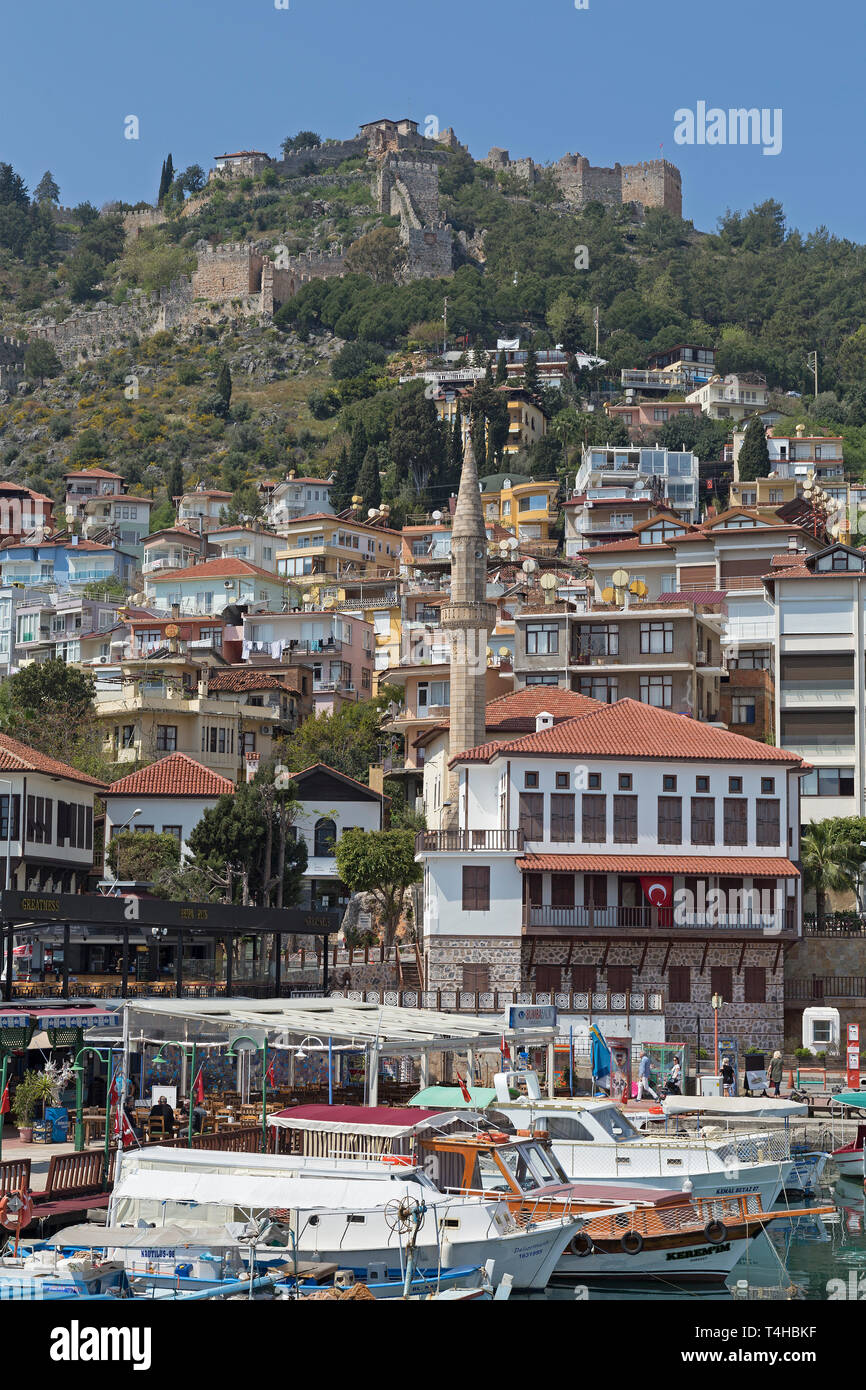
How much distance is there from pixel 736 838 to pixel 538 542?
72111 mm

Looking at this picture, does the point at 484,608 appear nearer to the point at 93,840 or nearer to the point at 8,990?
the point at 93,840

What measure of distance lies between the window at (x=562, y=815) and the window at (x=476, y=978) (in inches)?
186

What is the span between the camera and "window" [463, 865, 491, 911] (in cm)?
5362

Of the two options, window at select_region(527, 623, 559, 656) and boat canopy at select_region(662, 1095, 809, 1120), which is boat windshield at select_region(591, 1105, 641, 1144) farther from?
window at select_region(527, 623, 559, 656)

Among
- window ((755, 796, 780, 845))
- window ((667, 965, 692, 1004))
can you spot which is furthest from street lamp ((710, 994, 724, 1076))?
window ((755, 796, 780, 845))

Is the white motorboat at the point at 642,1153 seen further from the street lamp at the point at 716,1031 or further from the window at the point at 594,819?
the window at the point at 594,819

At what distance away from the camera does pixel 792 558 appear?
81.2 m

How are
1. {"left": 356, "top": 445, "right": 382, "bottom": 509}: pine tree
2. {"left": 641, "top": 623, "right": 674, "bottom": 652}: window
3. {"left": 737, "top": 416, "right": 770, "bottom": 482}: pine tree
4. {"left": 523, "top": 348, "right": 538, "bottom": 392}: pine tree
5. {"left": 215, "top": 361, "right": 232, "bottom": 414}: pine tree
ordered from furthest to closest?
{"left": 215, "top": 361, "right": 232, "bottom": 414}: pine tree < {"left": 523, "top": 348, "right": 538, "bottom": 392}: pine tree < {"left": 356, "top": 445, "right": 382, "bottom": 509}: pine tree < {"left": 737, "top": 416, "right": 770, "bottom": 482}: pine tree < {"left": 641, "top": 623, "right": 674, "bottom": 652}: window

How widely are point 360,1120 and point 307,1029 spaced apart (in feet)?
14.6

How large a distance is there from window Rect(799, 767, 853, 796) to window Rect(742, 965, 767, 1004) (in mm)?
15390

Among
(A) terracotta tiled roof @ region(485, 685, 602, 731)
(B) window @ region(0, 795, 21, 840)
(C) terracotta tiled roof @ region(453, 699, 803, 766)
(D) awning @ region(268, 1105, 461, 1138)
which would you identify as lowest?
(D) awning @ region(268, 1105, 461, 1138)

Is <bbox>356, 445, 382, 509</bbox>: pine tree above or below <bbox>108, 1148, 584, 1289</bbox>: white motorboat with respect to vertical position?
above

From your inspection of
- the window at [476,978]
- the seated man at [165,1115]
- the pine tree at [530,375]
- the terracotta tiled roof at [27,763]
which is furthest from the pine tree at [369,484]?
the seated man at [165,1115]

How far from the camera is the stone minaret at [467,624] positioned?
211 ft
